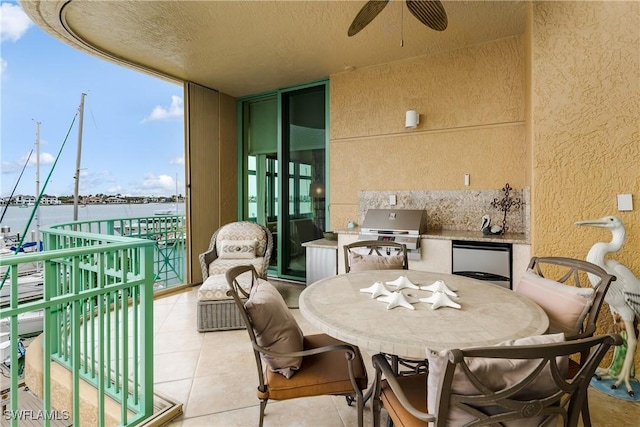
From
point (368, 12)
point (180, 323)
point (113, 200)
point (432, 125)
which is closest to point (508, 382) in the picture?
point (368, 12)

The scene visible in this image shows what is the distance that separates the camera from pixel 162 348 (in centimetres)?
263

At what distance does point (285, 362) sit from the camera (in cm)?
138

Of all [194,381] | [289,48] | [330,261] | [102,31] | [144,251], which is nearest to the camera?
[144,251]

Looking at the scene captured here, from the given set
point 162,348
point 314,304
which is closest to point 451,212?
point 314,304

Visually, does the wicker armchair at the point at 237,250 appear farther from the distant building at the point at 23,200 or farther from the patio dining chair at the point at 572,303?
the patio dining chair at the point at 572,303

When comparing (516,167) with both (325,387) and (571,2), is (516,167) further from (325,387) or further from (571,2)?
(325,387)

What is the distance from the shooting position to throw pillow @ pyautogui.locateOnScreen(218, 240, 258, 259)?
12.3ft

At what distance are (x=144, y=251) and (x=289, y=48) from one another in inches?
106

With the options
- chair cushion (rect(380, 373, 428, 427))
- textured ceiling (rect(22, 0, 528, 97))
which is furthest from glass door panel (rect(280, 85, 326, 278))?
chair cushion (rect(380, 373, 428, 427))

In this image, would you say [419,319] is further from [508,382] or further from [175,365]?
[175,365]

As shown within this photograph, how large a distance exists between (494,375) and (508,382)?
0.16ft

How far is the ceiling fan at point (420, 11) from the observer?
1872mm

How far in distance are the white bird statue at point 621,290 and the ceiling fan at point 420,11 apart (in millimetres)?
1663

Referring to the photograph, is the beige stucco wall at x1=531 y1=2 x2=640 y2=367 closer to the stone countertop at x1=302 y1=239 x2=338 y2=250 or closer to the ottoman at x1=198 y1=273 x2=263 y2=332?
the stone countertop at x1=302 y1=239 x2=338 y2=250
